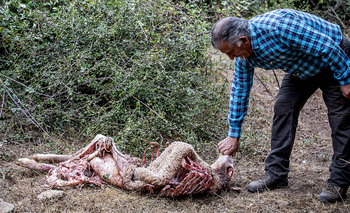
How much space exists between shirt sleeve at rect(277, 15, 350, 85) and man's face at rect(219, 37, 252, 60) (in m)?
0.27

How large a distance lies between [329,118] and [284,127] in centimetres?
42

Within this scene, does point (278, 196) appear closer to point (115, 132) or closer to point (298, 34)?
point (298, 34)

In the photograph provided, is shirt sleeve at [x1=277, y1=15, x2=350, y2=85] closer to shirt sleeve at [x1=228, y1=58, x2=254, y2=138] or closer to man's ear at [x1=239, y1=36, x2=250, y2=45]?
man's ear at [x1=239, y1=36, x2=250, y2=45]

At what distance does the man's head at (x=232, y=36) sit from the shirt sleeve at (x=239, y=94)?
35cm

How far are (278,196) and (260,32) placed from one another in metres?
1.52

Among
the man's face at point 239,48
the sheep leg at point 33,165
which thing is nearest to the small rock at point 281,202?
Answer: the man's face at point 239,48

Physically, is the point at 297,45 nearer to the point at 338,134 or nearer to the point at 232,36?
the point at 232,36

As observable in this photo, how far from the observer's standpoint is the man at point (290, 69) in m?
2.88

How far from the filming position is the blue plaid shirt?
112 inches

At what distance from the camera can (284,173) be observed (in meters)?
3.54

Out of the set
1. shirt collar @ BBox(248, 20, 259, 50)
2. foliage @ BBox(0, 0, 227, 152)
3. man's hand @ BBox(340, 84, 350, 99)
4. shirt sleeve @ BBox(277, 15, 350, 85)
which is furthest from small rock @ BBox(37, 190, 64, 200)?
man's hand @ BBox(340, 84, 350, 99)

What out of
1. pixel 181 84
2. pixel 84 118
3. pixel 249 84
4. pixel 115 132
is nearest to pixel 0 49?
pixel 84 118

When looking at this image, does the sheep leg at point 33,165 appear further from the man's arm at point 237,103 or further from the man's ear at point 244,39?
the man's ear at point 244,39

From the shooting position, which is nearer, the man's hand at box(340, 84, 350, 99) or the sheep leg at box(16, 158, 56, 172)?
Result: the man's hand at box(340, 84, 350, 99)
